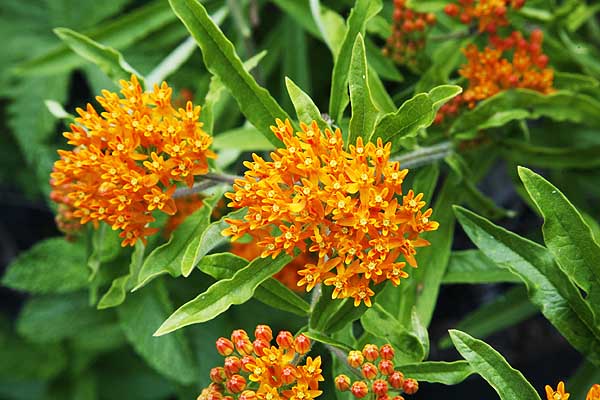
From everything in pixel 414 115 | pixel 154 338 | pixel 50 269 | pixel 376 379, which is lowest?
pixel 154 338

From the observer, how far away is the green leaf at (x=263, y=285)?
2254 mm

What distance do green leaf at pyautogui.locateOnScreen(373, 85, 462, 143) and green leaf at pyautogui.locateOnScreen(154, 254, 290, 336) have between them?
48cm

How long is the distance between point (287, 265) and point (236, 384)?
4.51 ft

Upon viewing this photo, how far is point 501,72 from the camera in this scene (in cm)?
286

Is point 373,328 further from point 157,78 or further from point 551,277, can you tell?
point 157,78

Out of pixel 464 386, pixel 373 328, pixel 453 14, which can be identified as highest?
pixel 453 14

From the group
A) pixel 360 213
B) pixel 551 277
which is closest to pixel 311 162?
pixel 360 213

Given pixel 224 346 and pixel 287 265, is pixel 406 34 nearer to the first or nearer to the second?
pixel 287 265

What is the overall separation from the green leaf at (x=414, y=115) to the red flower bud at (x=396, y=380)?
67 centimetres

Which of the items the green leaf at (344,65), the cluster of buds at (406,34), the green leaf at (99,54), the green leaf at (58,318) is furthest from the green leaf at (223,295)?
the green leaf at (58,318)

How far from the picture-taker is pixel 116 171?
227 cm

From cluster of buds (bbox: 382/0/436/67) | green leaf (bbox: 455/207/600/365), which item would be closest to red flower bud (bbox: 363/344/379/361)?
green leaf (bbox: 455/207/600/365)

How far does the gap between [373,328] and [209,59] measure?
967 millimetres

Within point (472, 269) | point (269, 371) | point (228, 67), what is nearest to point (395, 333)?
point (269, 371)
